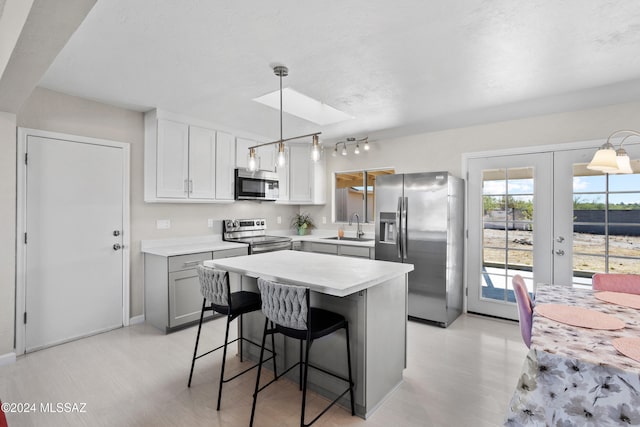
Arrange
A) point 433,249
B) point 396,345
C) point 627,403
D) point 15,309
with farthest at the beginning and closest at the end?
point 433,249
point 15,309
point 396,345
point 627,403

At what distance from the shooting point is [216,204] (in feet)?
14.8

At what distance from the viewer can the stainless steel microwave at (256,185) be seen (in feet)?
14.5

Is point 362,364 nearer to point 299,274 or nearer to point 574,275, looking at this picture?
point 299,274

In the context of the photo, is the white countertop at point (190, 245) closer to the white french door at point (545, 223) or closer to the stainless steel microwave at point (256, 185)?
the stainless steel microwave at point (256, 185)

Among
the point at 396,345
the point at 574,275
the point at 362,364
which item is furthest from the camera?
the point at 574,275

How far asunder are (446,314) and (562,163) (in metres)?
2.08

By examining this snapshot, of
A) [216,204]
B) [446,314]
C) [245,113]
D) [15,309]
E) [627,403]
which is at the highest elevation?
[245,113]

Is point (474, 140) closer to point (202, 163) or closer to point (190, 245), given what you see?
point (202, 163)

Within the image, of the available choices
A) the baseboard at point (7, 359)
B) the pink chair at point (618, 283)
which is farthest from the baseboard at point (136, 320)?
the pink chair at point (618, 283)

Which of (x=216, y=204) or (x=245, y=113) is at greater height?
(x=245, y=113)

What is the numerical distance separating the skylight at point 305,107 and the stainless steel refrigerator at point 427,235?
3.24ft

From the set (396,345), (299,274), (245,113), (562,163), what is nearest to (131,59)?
(245,113)

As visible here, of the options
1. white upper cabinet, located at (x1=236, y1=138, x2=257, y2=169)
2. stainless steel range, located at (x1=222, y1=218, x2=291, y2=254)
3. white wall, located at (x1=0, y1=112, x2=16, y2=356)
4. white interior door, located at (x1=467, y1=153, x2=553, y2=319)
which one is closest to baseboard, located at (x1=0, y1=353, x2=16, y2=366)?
white wall, located at (x1=0, y1=112, x2=16, y2=356)

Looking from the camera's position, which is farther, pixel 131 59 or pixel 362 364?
pixel 131 59
